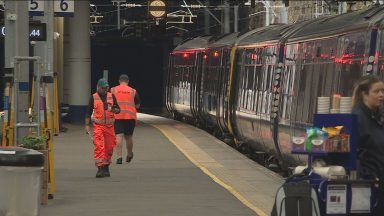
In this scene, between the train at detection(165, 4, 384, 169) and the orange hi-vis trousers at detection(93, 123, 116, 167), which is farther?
the orange hi-vis trousers at detection(93, 123, 116, 167)

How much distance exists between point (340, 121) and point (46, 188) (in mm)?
5475

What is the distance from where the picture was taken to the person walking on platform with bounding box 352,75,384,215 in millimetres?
7371

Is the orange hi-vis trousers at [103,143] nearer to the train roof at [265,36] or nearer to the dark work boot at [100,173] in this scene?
the dark work boot at [100,173]

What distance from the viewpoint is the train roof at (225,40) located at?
25.8 m

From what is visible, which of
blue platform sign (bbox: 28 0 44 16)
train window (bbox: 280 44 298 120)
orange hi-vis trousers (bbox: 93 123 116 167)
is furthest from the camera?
blue platform sign (bbox: 28 0 44 16)

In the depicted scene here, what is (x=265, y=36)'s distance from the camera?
68.0 feet

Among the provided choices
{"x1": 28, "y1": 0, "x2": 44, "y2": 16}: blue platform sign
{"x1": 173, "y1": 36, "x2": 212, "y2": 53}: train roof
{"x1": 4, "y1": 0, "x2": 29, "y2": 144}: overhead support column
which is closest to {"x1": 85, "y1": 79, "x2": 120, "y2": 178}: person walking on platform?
{"x1": 4, "y1": 0, "x2": 29, "y2": 144}: overhead support column

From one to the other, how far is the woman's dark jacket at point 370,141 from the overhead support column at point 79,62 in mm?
23543

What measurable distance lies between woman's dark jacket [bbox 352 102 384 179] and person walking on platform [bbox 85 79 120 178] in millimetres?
8340

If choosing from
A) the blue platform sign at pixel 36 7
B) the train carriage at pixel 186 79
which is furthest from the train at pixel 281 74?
the blue platform sign at pixel 36 7

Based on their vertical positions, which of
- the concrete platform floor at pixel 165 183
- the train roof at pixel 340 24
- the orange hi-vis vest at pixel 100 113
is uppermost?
the train roof at pixel 340 24

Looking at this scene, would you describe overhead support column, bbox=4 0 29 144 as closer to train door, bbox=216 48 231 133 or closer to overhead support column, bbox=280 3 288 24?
train door, bbox=216 48 231 133

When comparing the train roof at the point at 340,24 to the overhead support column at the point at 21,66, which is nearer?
the overhead support column at the point at 21,66

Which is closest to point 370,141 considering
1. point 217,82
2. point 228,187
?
point 228,187
